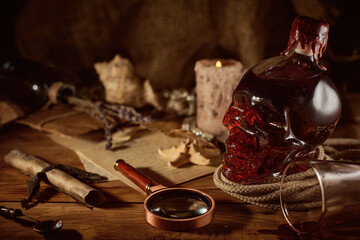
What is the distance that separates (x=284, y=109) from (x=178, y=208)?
35cm

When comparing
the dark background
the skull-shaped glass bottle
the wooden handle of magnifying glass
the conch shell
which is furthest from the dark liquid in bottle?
the dark background

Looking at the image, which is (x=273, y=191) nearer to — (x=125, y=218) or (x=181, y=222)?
(x=181, y=222)

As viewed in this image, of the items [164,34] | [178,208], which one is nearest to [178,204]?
[178,208]

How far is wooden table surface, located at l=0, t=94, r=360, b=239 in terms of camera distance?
0.94 meters

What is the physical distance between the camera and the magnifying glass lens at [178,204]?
0.95m

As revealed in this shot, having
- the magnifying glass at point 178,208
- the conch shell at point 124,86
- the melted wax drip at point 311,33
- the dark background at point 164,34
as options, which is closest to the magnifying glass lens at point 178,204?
the magnifying glass at point 178,208

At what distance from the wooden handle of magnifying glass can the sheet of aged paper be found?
0.05 metres

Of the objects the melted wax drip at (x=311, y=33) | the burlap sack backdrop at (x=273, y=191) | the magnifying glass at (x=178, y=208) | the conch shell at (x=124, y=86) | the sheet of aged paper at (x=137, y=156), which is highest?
the melted wax drip at (x=311, y=33)

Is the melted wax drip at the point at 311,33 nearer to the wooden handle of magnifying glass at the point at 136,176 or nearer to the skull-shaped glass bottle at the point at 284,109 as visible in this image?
the skull-shaped glass bottle at the point at 284,109

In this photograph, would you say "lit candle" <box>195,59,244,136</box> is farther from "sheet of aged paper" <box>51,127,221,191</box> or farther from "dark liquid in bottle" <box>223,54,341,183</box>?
"dark liquid in bottle" <box>223,54,341,183</box>

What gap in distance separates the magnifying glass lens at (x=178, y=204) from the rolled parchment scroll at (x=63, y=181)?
19cm

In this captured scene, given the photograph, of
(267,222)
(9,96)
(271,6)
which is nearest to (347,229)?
(267,222)

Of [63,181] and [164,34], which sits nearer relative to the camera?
[63,181]

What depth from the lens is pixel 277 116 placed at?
1.01 m
